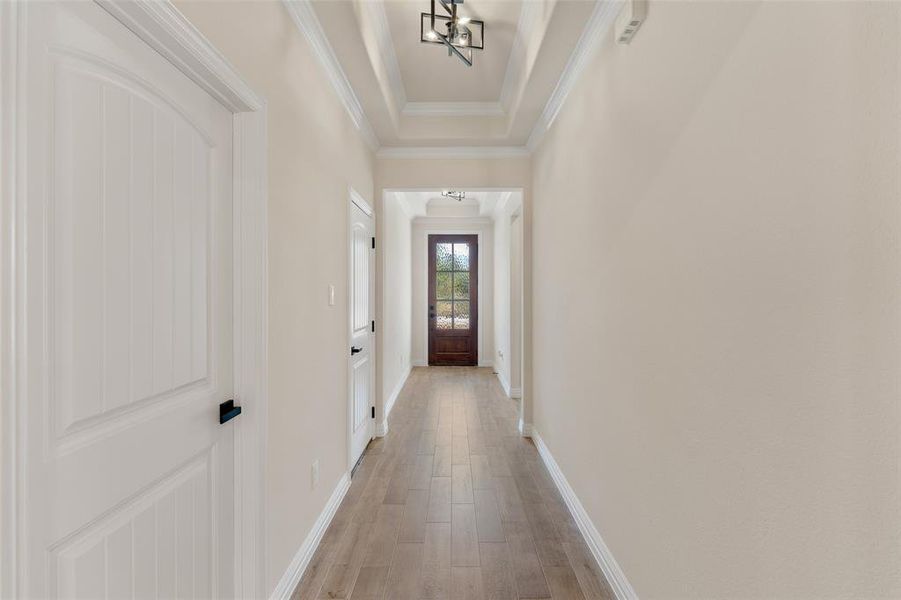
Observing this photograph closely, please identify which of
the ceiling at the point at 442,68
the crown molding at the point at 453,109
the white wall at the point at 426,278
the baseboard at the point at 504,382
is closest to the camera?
the ceiling at the point at 442,68

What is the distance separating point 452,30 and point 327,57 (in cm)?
67

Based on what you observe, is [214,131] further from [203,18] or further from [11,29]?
[11,29]

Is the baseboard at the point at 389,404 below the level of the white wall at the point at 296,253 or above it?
below

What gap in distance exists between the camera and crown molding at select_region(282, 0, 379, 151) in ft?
5.80

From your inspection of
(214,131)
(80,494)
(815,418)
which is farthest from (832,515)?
(214,131)

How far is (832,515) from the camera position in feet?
2.58

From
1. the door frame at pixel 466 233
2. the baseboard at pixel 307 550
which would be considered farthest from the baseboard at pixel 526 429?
the door frame at pixel 466 233

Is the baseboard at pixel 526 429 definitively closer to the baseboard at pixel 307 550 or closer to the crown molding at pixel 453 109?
the baseboard at pixel 307 550

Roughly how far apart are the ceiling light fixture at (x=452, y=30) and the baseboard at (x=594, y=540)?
8.08ft

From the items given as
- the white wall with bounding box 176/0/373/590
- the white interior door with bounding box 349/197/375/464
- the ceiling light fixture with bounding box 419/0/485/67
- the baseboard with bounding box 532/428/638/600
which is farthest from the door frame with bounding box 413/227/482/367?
the ceiling light fixture with bounding box 419/0/485/67

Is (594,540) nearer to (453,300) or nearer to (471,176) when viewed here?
(471,176)

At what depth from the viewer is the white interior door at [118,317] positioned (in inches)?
29.7

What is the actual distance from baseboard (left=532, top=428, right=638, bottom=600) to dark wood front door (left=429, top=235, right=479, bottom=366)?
13.2 feet

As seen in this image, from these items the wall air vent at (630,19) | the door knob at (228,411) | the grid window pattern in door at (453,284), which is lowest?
the door knob at (228,411)
